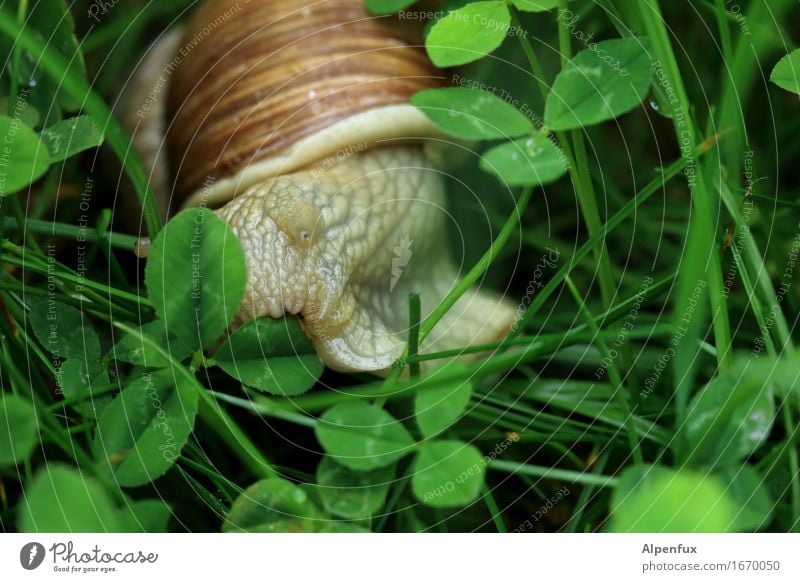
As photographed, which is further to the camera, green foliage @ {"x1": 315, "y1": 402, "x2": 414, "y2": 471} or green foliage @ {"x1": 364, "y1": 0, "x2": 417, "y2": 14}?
green foliage @ {"x1": 364, "y1": 0, "x2": 417, "y2": 14}

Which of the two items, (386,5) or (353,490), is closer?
(353,490)

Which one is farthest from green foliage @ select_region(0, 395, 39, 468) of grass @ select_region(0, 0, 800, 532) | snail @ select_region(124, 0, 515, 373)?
snail @ select_region(124, 0, 515, 373)

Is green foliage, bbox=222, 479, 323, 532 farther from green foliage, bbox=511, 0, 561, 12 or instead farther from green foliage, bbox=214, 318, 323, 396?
green foliage, bbox=511, 0, 561, 12

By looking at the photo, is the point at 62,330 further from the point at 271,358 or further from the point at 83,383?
the point at 271,358

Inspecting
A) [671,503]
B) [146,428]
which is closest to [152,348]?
[146,428]
